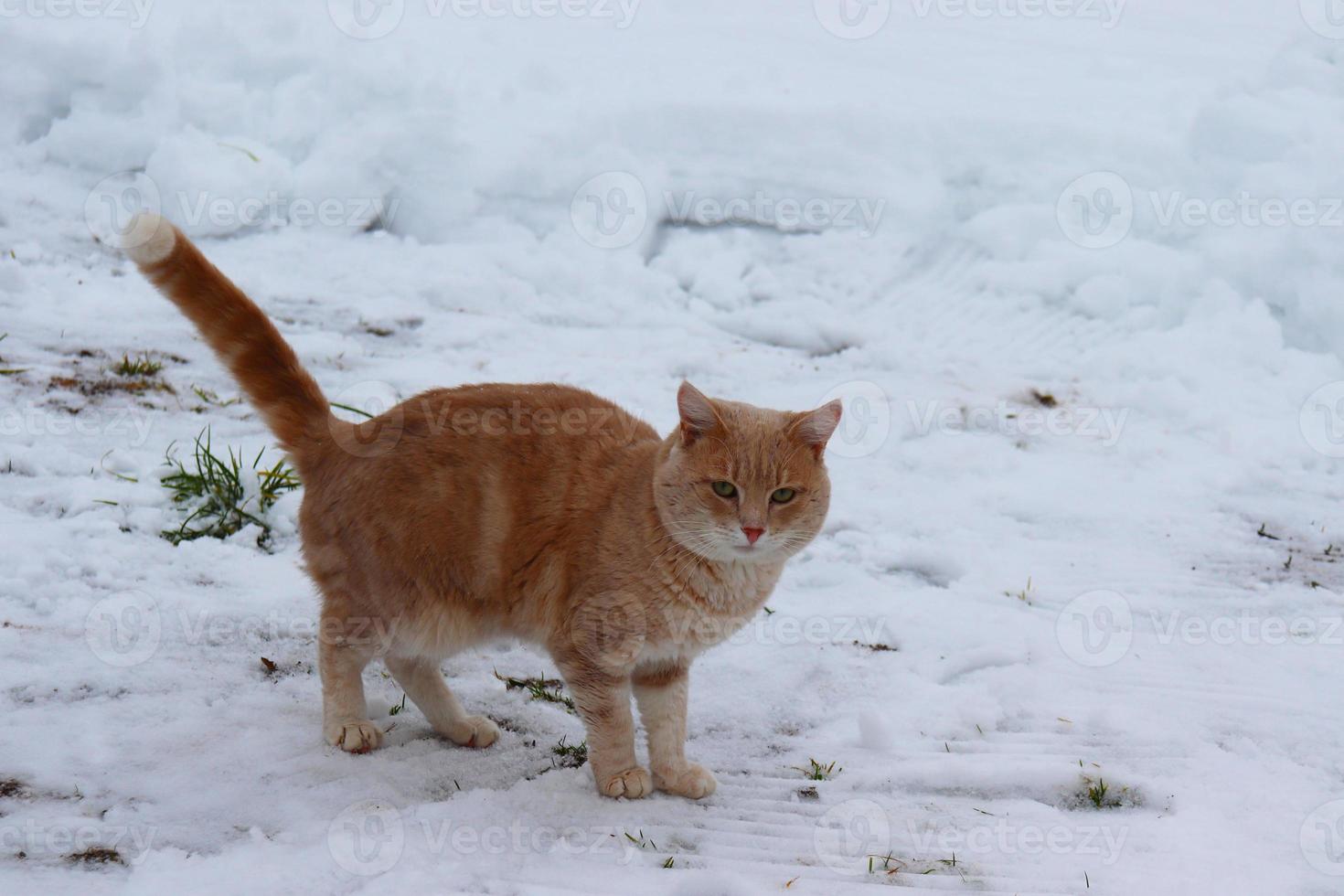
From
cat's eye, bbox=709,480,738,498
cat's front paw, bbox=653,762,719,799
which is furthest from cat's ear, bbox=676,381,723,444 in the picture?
cat's front paw, bbox=653,762,719,799

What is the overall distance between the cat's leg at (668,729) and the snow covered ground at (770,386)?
99mm

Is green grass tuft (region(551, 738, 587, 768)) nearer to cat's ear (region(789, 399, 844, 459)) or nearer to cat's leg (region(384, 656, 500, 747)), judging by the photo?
cat's leg (region(384, 656, 500, 747))

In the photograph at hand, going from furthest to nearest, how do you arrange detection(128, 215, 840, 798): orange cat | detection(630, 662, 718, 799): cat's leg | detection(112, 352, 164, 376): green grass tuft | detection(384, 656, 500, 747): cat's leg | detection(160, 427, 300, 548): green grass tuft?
detection(112, 352, 164, 376): green grass tuft
detection(160, 427, 300, 548): green grass tuft
detection(384, 656, 500, 747): cat's leg
detection(630, 662, 718, 799): cat's leg
detection(128, 215, 840, 798): orange cat

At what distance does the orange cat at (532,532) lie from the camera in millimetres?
2857

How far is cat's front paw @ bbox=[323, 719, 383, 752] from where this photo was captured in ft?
9.79

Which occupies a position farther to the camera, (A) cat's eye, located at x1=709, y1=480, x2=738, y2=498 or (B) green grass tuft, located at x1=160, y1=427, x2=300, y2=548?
(B) green grass tuft, located at x1=160, y1=427, x2=300, y2=548

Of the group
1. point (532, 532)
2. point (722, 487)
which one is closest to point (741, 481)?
point (722, 487)

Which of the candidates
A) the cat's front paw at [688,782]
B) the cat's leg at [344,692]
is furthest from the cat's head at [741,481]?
the cat's leg at [344,692]

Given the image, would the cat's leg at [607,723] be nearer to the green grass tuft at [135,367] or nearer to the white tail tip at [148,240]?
the white tail tip at [148,240]

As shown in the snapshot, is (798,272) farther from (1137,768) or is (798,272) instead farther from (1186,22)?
(1186,22)

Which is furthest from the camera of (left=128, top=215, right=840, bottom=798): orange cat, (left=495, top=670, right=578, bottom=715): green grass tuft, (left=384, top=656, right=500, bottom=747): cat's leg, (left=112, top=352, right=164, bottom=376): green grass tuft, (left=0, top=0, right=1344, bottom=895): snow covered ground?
(left=112, top=352, right=164, bottom=376): green grass tuft

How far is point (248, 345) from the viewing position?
122 inches

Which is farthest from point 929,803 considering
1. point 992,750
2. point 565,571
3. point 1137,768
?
point 565,571

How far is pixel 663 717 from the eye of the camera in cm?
298
